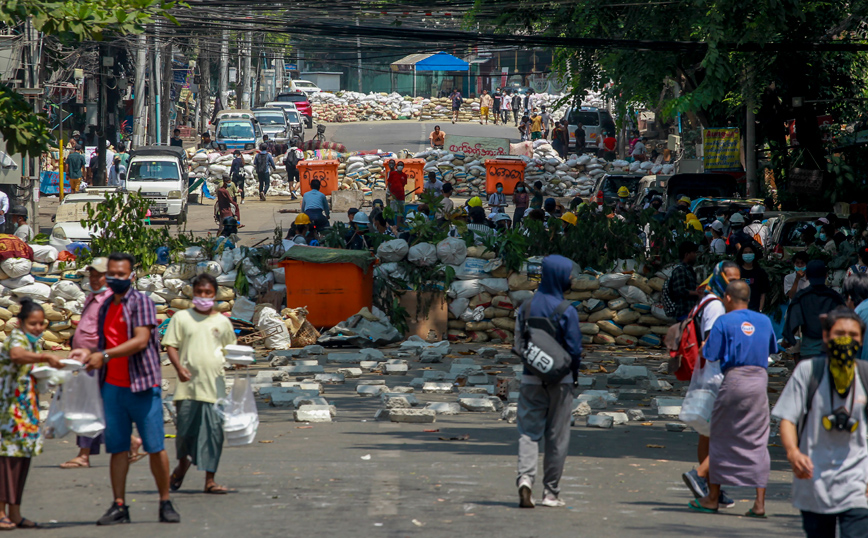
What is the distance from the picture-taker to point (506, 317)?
1408 centimetres

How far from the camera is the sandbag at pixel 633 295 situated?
13.7m

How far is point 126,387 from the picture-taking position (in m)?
5.78

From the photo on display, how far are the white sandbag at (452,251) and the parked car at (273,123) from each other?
26704 millimetres

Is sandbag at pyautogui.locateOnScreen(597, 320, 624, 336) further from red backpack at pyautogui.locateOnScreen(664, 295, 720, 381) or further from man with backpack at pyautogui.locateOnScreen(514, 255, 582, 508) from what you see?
man with backpack at pyautogui.locateOnScreen(514, 255, 582, 508)

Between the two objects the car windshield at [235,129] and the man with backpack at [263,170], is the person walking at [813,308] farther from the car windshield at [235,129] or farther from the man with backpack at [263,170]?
the car windshield at [235,129]

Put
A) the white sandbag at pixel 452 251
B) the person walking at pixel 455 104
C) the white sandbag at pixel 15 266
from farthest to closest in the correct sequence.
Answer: the person walking at pixel 455 104, the white sandbag at pixel 452 251, the white sandbag at pixel 15 266

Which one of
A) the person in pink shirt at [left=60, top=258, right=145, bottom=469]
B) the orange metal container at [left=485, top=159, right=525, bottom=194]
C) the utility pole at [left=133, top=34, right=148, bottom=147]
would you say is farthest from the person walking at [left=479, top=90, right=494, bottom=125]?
the person in pink shirt at [left=60, top=258, right=145, bottom=469]

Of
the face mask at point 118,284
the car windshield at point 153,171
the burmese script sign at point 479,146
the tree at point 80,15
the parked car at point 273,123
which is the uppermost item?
the parked car at point 273,123

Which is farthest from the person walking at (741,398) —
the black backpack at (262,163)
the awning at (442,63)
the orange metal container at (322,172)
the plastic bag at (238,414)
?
the awning at (442,63)

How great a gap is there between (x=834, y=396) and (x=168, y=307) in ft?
35.0

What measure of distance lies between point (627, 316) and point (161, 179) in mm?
16996

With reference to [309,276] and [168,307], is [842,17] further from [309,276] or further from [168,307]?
[168,307]

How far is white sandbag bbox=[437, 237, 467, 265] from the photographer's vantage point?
45.7 feet

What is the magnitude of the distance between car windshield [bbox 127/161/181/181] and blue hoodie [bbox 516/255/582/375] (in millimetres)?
22447
